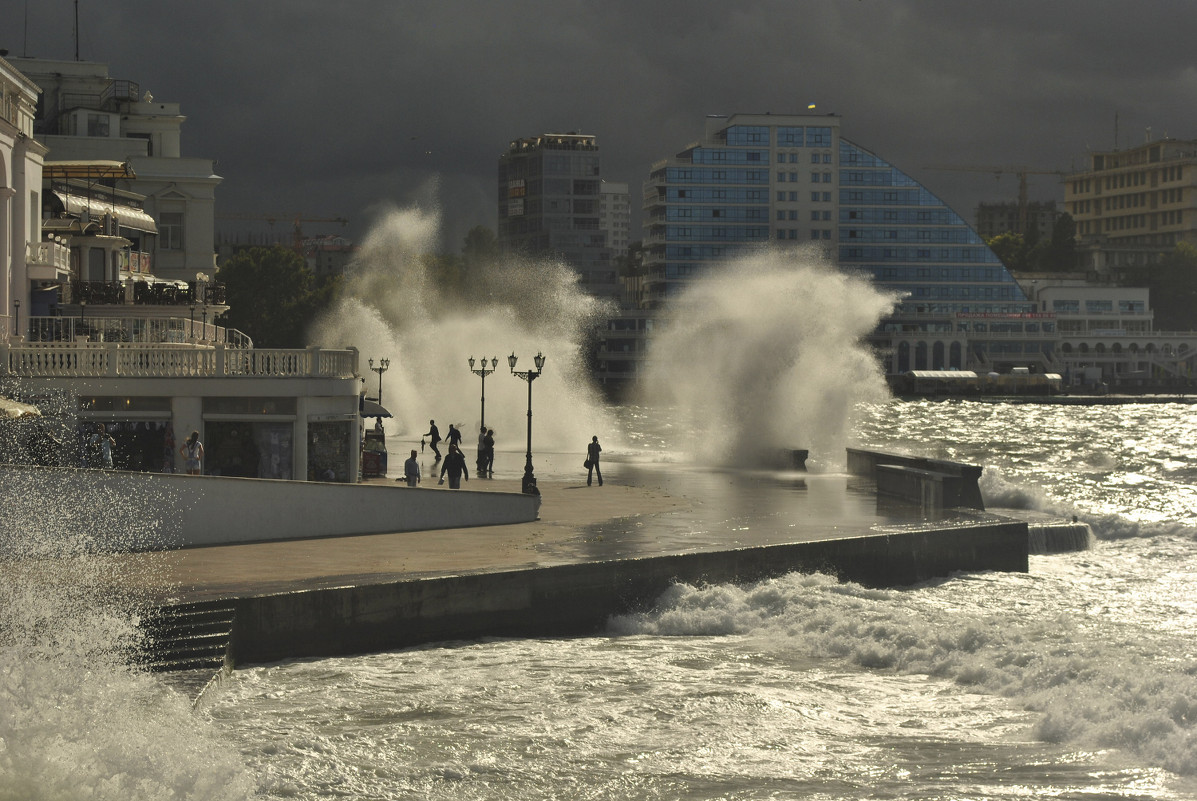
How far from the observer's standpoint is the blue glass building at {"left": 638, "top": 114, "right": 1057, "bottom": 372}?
14600 cm

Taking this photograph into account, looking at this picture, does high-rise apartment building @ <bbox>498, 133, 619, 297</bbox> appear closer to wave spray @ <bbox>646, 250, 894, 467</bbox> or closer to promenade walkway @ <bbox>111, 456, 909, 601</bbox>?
wave spray @ <bbox>646, 250, 894, 467</bbox>

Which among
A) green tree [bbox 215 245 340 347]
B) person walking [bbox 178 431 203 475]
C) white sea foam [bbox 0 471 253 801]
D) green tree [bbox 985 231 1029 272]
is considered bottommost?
white sea foam [bbox 0 471 253 801]

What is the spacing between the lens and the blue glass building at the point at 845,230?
14600cm

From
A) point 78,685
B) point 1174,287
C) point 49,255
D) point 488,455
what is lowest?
point 78,685

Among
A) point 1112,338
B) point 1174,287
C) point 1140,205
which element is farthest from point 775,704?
point 1140,205

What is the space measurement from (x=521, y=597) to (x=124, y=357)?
33.0 ft

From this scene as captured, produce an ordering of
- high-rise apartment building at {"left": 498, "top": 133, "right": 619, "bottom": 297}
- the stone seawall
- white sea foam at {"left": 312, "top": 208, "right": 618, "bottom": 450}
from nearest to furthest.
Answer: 1. the stone seawall
2. white sea foam at {"left": 312, "top": 208, "right": 618, "bottom": 450}
3. high-rise apartment building at {"left": 498, "top": 133, "right": 619, "bottom": 297}

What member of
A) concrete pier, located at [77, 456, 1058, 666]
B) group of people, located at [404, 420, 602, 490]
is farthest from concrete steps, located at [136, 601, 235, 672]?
group of people, located at [404, 420, 602, 490]

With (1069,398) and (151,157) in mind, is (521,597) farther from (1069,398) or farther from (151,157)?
(1069,398)

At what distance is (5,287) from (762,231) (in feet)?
407

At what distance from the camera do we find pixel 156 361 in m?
25.0

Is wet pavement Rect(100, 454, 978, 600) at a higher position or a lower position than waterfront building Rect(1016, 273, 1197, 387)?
lower

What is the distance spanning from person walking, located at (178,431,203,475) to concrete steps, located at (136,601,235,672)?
7.46 metres

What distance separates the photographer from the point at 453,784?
43.3 feet
